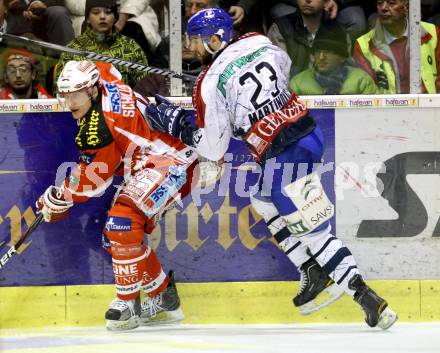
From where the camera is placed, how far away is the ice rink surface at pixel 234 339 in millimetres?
6039

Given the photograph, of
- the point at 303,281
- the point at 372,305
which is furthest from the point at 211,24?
the point at 372,305

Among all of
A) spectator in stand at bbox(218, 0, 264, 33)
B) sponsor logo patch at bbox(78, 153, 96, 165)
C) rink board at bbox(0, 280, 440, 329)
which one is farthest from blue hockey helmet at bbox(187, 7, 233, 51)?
rink board at bbox(0, 280, 440, 329)

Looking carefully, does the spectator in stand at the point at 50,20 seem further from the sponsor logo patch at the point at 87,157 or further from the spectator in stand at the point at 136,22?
the sponsor logo patch at the point at 87,157

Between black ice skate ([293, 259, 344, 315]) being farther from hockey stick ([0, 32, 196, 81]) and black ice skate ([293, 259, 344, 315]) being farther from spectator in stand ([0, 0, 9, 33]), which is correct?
spectator in stand ([0, 0, 9, 33])

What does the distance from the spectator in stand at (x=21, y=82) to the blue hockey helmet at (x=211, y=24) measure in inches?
34.1

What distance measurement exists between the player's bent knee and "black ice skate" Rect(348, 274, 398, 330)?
1.08 feet

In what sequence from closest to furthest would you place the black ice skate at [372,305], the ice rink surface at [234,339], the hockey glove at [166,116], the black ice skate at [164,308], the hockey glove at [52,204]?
the ice rink surface at [234,339]
the black ice skate at [372,305]
the hockey glove at [166,116]
the hockey glove at [52,204]
the black ice skate at [164,308]

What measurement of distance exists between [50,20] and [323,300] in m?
1.99

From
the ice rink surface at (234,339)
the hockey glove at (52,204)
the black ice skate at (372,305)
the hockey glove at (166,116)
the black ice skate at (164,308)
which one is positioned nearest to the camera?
the ice rink surface at (234,339)

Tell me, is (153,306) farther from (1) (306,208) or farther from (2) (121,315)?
(1) (306,208)

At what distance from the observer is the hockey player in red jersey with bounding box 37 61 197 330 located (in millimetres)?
6750

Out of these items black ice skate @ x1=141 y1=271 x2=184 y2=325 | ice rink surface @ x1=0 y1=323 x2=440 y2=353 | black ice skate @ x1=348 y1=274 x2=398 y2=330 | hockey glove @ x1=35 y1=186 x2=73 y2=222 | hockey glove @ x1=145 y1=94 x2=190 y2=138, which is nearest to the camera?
ice rink surface @ x1=0 y1=323 x2=440 y2=353

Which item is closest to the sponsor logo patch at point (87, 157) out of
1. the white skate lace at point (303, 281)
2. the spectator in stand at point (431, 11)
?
the white skate lace at point (303, 281)

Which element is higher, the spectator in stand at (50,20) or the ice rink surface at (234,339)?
the spectator in stand at (50,20)
